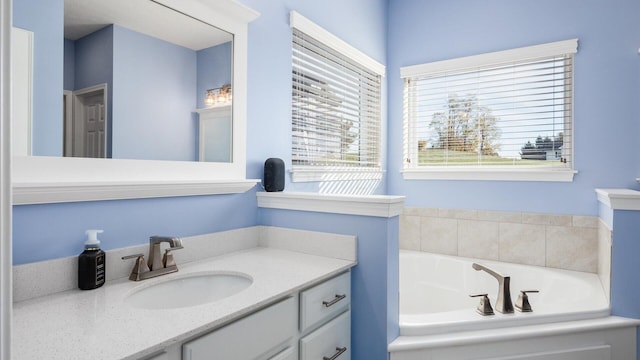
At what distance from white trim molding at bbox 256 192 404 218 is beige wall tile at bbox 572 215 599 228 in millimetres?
1756

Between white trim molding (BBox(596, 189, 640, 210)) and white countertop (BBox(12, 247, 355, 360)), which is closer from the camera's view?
white countertop (BBox(12, 247, 355, 360))

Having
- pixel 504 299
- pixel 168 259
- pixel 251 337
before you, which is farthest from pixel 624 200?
pixel 168 259

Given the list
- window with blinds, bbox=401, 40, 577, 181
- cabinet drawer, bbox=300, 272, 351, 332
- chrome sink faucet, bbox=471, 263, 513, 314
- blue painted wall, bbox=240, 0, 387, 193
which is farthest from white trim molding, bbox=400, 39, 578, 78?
cabinet drawer, bbox=300, 272, 351, 332

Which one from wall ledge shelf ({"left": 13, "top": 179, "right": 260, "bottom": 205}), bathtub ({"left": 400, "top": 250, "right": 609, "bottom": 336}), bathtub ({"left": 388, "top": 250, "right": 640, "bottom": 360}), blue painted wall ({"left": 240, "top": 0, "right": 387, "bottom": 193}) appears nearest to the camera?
wall ledge shelf ({"left": 13, "top": 179, "right": 260, "bottom": 205})

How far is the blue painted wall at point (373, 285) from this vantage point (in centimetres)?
159

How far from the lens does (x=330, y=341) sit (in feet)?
4.92

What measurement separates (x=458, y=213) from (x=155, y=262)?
241 cm

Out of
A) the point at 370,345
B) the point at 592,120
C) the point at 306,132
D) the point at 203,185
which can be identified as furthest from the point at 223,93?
the point at 592,120

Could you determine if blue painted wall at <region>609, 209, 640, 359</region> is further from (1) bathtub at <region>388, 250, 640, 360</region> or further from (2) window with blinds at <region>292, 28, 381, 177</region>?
(2) window with blinds at <region>292, 28, 381, 177</region>

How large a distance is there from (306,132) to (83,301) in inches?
62.0

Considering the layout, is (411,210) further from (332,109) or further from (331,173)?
(332,109)

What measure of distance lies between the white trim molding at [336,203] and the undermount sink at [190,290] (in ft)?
1.64

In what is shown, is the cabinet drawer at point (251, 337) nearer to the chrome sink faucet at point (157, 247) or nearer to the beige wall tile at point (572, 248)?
the chrome sink faucet at point (157, 247)

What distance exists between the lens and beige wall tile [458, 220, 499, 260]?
9.49 ft
